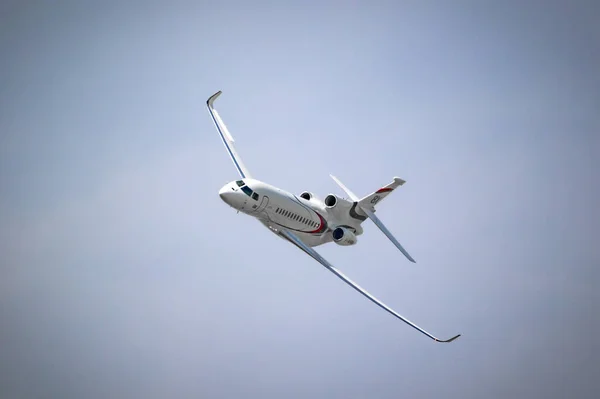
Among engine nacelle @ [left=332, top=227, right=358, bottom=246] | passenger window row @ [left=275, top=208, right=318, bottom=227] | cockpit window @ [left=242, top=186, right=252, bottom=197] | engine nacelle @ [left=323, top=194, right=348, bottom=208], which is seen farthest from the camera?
engine nacelle @ [left=332, top=227, right=358, bottom=246]

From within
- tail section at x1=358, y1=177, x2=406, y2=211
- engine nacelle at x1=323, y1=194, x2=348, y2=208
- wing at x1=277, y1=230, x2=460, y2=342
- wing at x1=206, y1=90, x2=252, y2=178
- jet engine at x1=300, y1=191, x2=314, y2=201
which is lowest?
wing at x1=277, y1=230, x2=460, y2=342

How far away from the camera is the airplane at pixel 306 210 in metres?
52.0

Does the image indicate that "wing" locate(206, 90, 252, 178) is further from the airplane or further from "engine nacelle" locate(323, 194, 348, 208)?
"engine nacelle" locate(323, 194, 348, 208)

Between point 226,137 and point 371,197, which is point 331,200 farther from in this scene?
point 226,137

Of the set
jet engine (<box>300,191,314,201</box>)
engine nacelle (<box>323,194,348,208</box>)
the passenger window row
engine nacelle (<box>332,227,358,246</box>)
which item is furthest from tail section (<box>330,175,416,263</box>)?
the passenger window row

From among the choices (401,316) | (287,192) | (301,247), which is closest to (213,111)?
(287,192)

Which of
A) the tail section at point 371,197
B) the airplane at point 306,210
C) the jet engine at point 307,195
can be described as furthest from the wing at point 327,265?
the tail section at point 371,197

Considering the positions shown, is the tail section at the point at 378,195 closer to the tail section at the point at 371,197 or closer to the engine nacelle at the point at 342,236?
the tail section at the point at 371,197

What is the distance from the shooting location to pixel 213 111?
62.1 m

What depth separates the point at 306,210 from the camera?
56906 mm

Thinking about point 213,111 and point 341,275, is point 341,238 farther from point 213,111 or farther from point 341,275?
point 213,111

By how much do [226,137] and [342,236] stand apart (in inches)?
618

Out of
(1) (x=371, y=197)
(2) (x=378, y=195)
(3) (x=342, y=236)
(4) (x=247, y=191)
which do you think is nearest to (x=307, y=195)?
(3) (x=342, y=236)

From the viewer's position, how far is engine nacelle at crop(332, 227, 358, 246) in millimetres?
60219
